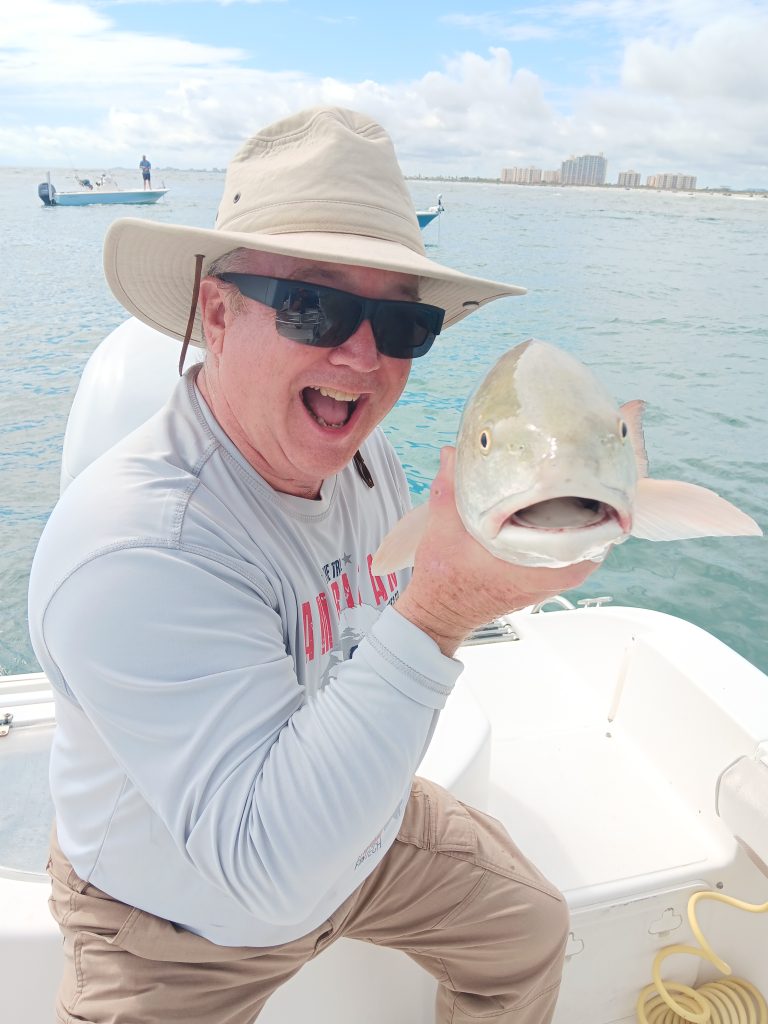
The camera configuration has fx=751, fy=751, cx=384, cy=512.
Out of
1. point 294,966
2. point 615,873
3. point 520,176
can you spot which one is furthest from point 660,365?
point 520,176

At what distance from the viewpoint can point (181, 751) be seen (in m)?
1.16

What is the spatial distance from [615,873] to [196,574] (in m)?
2.01

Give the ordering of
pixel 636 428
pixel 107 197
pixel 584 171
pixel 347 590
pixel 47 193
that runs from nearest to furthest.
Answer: pixel 636 428 → pixel 347 590 → pixel 47 193 → pixel 107 197 → pixel 584 171

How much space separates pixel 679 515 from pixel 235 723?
0.80 metres

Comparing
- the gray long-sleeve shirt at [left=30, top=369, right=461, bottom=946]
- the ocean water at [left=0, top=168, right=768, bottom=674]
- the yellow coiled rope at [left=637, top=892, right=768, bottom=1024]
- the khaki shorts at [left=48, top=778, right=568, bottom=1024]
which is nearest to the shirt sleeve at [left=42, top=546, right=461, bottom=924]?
the gray long-sleeve shirt at [left=30, top=369, right=461, bottom=946]

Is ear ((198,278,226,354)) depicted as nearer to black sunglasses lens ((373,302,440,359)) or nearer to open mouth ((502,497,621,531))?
black sunglasses lens ((373,302,440,359))

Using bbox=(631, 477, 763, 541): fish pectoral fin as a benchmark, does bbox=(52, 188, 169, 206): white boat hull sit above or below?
above

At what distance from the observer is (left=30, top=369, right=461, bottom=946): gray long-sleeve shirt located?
115 cm

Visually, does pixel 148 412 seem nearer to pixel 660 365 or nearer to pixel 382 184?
pixel 382 184

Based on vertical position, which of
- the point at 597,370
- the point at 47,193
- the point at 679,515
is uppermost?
the point at 47,193

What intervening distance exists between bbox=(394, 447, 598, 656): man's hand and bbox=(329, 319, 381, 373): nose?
1.14ft

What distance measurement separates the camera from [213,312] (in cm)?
163

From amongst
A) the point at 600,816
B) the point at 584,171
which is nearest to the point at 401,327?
the point at 600,816

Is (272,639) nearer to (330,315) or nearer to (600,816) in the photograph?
(330,315)
